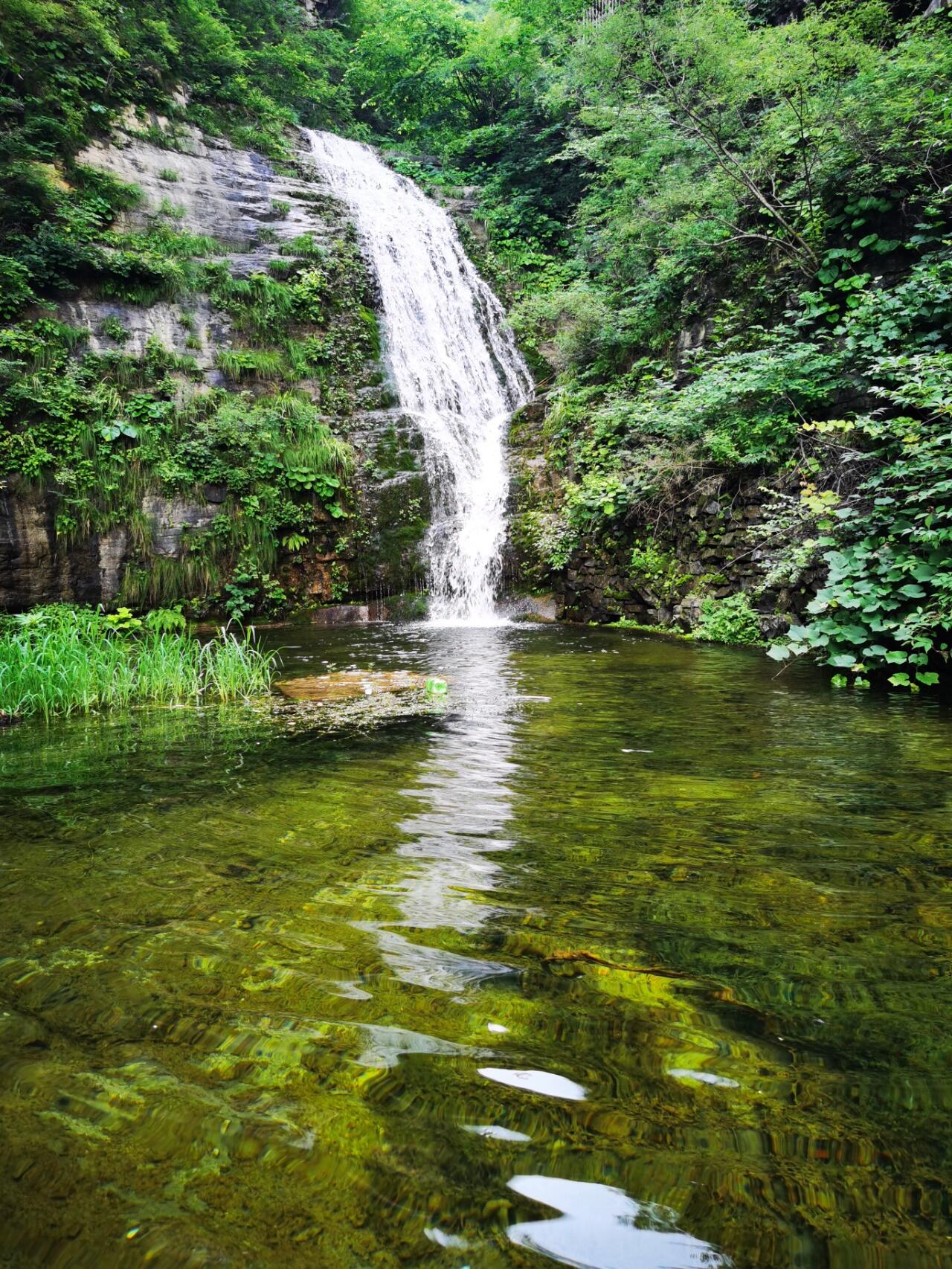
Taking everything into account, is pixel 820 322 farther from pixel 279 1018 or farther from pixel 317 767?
pixel 279 1018

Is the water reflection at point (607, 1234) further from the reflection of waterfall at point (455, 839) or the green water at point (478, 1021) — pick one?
the reflection of waterfall at point (455, 839)

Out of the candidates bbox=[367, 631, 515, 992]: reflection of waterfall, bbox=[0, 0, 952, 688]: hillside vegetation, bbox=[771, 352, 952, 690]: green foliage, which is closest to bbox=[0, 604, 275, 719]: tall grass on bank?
bbox=[367, 631, 515, 992]: reflection of waterfall

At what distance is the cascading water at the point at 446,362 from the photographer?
11.1 metres

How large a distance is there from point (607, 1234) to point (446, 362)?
14.6 metres

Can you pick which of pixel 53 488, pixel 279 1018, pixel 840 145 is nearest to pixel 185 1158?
pixel 279 1018

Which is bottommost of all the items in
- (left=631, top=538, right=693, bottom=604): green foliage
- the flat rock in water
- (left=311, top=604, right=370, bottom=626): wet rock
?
the flat rock in water

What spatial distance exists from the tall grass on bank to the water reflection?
4412mm

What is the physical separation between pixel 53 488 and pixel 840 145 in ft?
36.1

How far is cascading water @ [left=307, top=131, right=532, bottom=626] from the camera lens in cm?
1110

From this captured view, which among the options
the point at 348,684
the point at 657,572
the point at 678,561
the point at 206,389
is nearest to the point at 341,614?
the point at 206,389

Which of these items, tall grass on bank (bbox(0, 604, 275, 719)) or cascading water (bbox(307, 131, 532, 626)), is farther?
cascading water (bbox(307, 131, 532, 626))

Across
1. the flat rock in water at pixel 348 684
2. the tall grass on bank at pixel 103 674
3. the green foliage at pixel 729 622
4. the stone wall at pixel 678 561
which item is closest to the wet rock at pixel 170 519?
the tall grass on bank at pixel 103 674

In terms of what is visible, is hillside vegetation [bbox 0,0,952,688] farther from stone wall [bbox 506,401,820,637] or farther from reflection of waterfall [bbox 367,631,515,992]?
reflection of waterfall [bbox 367,631,515,992]

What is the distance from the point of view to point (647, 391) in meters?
9.38
